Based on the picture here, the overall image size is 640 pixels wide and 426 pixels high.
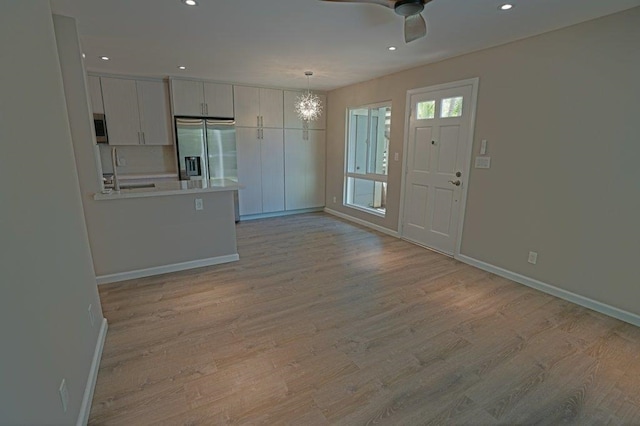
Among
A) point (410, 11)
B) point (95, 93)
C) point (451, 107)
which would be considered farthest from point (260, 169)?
point (410, 11)

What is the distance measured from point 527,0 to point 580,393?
2.70 metres

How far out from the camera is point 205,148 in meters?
5.37

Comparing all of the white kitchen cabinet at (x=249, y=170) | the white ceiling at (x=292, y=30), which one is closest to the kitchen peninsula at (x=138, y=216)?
the white ceiling at (x=292, y=30)

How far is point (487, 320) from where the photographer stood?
2.67 metres

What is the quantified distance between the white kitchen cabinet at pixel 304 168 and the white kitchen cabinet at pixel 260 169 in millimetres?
153

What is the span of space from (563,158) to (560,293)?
1.31 meters

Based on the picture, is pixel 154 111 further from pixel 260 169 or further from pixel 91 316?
pixel 91 316

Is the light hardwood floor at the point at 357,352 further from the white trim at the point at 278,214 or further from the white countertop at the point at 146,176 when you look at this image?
the white trim at the point at 278,214

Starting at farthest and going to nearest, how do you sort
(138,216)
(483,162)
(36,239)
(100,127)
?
(100,127)
(483,162)
(138,216)
(36,239)

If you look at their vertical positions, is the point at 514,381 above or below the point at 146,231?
below

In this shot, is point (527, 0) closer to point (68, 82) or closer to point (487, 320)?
point (487, 320)

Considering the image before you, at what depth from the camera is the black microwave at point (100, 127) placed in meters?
4.88

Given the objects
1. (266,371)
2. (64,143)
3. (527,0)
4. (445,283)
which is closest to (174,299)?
(266,371)

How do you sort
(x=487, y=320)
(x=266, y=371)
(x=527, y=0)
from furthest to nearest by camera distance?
1. (x=487, y=320)
2. (x=527, y=0)
3. (x=266, y=371)
